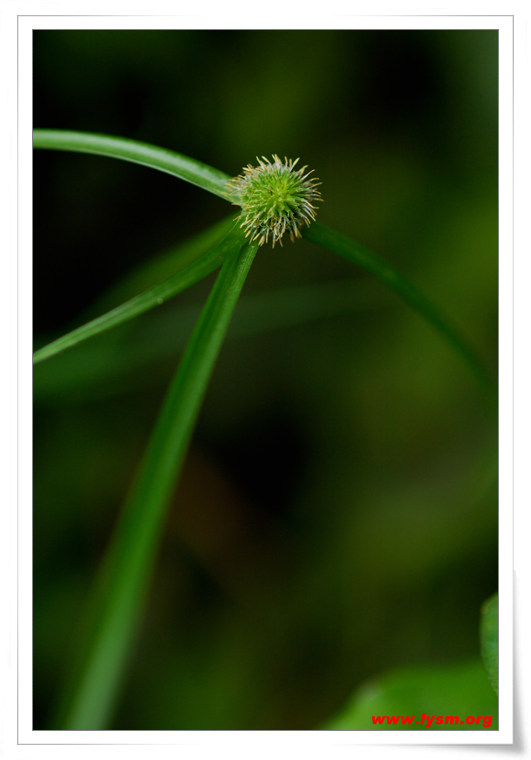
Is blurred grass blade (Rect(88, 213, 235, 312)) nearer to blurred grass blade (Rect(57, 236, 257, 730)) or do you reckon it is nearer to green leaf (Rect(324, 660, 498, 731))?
blurred grass blade (Rect(57, 236, 257, 730))

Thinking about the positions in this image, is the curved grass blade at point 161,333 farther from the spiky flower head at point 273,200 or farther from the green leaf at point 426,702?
the green leaf at point 426,702

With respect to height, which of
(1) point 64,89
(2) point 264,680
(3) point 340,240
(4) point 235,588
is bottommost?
(2) point 264,680

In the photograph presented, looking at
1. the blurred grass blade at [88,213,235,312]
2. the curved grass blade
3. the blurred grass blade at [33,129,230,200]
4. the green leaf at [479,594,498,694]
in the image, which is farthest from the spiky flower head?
the green leaf at [479,594,498,694]

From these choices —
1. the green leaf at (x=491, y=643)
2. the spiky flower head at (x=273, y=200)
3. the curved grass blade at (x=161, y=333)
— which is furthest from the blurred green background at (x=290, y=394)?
the spiky flower head at (x=273, y=200)
